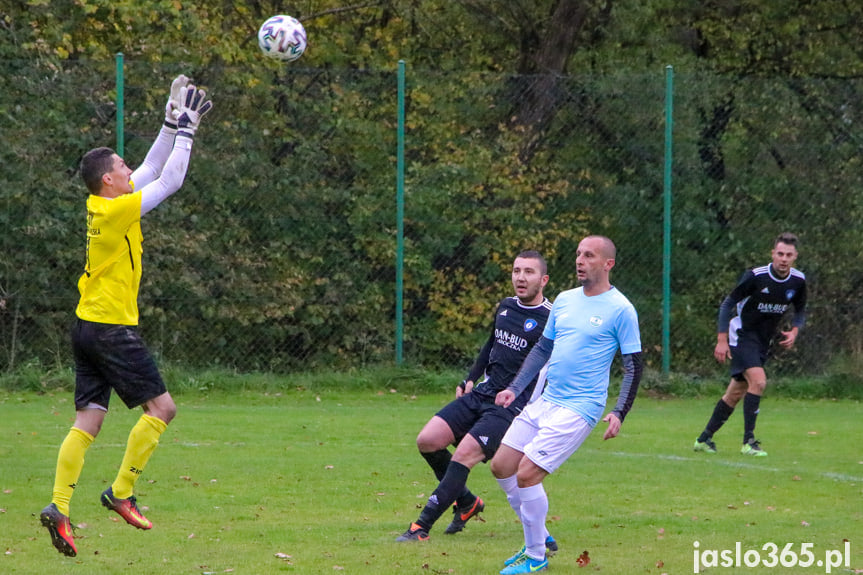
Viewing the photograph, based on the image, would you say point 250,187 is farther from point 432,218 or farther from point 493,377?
point 493,377

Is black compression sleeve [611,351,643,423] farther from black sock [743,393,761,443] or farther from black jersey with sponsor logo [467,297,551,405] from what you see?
black sock [743,393,761,443]

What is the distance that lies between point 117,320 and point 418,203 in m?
9.00

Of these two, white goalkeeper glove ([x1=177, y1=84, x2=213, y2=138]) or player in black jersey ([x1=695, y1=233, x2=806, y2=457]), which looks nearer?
white goalkeeper glove ([x1=177, y1=84, x2=213, y2=138])

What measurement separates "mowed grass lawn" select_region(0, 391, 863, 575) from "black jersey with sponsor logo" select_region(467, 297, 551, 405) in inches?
39.0

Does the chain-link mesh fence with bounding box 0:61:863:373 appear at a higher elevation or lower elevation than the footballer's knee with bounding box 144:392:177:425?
higher

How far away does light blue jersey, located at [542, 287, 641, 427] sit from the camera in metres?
7.09

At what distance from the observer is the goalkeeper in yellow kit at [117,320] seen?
689 cm

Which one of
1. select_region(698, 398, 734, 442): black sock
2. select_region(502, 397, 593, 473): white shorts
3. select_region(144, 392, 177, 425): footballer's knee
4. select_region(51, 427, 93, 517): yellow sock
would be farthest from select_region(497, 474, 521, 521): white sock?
select_region(698, 398, 734, 442): black sock

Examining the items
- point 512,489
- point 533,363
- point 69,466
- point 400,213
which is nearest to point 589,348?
point 533,363

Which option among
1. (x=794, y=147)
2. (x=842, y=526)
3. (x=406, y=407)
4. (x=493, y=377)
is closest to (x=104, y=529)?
(x=493, y=377)

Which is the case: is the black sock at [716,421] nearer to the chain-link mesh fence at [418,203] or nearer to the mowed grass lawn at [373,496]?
the mowed grass lawn at [373,496]

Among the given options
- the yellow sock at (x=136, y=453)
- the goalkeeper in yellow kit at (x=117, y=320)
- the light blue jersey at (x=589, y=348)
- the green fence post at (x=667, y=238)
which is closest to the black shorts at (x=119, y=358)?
the goalkeeper in yellow kit at (x=117, y=320)

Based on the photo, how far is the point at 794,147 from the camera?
54.5ft

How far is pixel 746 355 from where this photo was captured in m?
11.9
